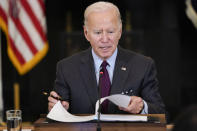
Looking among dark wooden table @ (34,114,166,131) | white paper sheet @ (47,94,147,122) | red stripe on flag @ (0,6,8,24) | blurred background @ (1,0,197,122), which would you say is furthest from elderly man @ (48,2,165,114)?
blurred background @ (1,0,197,122)

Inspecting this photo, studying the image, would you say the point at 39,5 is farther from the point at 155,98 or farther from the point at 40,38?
the point at 155,98

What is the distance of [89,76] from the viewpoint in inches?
103

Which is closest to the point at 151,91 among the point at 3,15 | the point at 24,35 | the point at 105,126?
the point at 105,126

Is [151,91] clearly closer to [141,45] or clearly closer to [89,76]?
[89,76]

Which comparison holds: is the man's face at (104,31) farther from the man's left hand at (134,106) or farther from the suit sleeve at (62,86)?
the man's left hand at (134,106)

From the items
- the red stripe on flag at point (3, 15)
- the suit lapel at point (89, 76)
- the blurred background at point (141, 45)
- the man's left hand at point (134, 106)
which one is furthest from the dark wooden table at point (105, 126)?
the blurred background at point (141, 45)

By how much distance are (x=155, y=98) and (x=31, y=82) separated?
417cm

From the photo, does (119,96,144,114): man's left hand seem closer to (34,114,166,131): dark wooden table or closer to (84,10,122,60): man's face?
(34,114,166,131): dark wooden table

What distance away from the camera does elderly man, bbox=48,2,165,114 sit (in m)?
2.48

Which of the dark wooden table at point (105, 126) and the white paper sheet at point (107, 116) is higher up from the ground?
the white paper sheet at point (107, 116)

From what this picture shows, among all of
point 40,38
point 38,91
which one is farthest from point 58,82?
point 38,91

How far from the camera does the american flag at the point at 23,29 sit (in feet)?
16.2

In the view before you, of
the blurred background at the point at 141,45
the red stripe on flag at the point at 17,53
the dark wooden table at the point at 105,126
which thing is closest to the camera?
the dark wooden table at the point at 105,126

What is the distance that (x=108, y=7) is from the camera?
2.48 m
